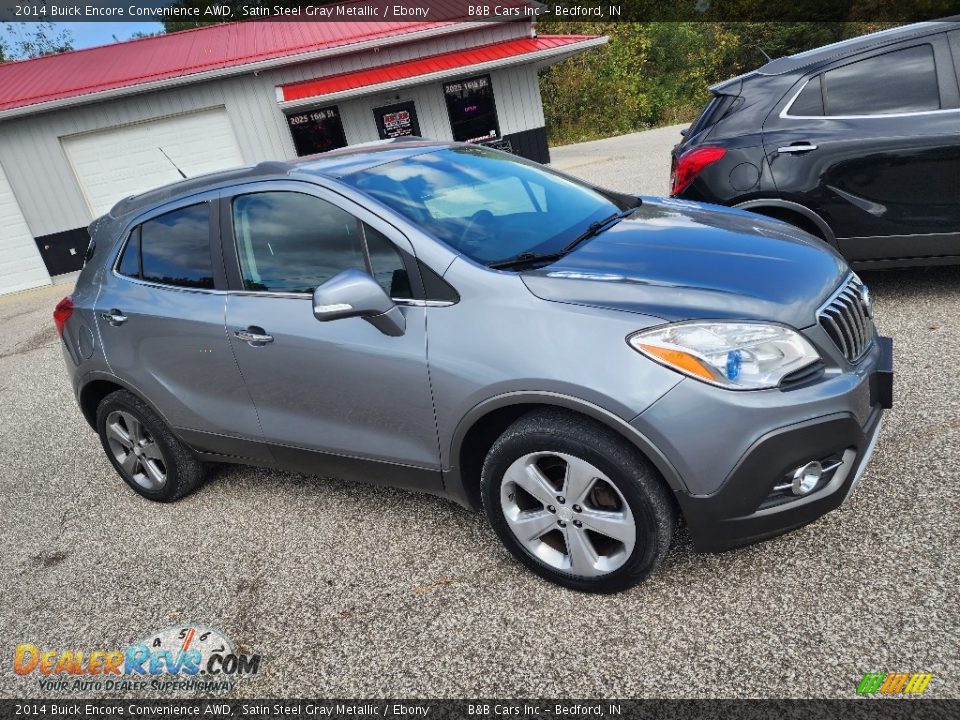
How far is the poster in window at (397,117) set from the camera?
18.3 meters

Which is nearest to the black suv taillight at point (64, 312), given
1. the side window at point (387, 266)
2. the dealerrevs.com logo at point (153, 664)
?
the dealerrevs.com logo at point (153, 664)

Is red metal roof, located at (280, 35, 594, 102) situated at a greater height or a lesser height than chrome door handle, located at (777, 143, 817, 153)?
greater

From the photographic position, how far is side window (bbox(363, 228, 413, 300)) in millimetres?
2760

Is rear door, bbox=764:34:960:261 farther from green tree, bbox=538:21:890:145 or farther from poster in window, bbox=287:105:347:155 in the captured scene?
green tree, bbox=538:21:890:145

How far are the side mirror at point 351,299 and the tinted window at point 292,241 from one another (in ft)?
0.89

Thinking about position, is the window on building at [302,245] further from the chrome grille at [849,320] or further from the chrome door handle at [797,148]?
the chrome door handle at [797,148]

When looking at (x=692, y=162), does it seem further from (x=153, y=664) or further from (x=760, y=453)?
(x=153, y=664)

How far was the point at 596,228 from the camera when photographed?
10.3ft

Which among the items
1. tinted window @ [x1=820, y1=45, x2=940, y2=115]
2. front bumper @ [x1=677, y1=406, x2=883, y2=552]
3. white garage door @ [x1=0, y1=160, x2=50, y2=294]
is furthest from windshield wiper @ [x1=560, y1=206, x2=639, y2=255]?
white garage door @ [x1=0, y1=160, x2=50, y2=294]

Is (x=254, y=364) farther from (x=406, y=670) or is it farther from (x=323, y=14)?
(x=323, y=14)

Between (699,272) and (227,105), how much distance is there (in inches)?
653

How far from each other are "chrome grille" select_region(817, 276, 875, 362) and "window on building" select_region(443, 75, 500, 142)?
1643 cm

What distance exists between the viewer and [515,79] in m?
18.4

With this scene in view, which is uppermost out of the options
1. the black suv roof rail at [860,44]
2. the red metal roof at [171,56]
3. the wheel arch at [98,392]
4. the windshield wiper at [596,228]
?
the red metal roof at [171,56]
